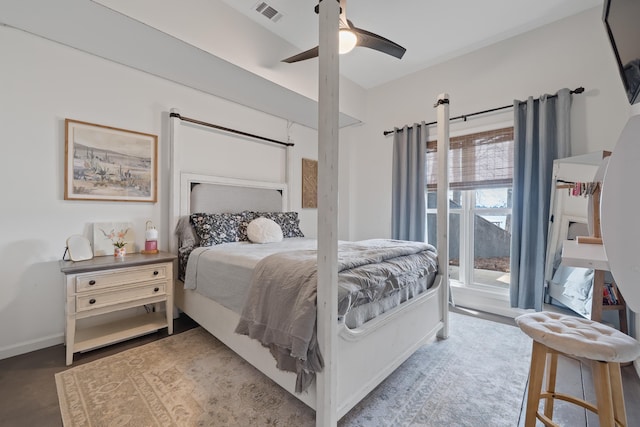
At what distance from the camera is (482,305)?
9.95 feet

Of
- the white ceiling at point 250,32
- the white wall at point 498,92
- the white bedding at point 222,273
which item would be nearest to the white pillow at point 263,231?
the white bedding at point 222,273

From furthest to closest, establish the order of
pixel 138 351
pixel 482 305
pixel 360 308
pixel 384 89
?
pixel 384 89, pixel 482 305, pixel 138 351, pixel 360 308

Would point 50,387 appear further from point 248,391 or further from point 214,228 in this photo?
point 214,228

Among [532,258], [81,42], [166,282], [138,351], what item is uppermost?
[81,42]

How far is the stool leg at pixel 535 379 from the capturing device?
119 centimetres

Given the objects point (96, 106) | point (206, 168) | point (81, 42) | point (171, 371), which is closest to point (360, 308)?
point (171, 371)

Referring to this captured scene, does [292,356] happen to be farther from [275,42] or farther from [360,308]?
[275,42]

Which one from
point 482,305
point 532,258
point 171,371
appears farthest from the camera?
point 482,305

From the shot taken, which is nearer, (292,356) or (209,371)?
(292,356)

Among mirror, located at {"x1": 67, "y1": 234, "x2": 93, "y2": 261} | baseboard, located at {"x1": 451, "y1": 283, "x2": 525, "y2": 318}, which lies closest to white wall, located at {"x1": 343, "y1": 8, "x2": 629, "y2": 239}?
baseboard, located at {"x1": 451, "y1": 283, "x2": 525, "y2": 318}

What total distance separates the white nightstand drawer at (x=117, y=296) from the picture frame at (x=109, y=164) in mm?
874

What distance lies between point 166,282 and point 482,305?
3.26 m

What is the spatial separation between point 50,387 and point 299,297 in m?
1.70

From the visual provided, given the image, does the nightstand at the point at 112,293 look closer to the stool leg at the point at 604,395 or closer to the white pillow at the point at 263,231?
the white pillow at the point at 263,231
